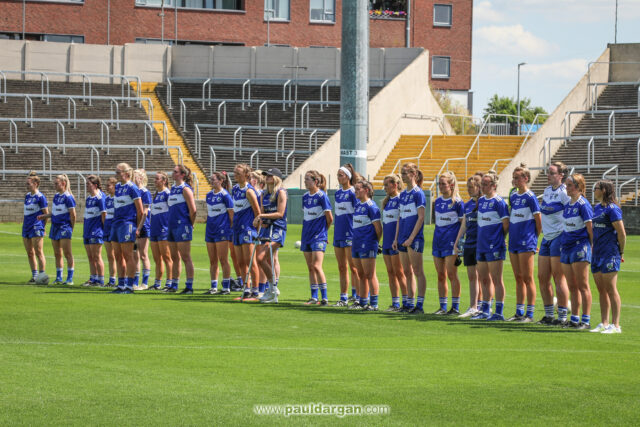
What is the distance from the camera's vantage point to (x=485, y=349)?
11219 millimetres

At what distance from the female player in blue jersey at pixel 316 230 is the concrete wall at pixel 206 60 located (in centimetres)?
3559

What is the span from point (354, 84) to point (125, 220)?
667 cm

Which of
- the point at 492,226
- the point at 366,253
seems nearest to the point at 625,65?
the point at 366,253

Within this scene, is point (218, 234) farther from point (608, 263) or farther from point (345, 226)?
point (608, 263)

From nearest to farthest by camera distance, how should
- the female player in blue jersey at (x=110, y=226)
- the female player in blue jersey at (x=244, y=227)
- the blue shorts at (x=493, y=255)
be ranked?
the blue shorts at (x=493, y=255) < the female player in blue jersey at (x=244, y=227) < the female player in blue jersey at (x=110, y=226)

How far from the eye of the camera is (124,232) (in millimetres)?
17438

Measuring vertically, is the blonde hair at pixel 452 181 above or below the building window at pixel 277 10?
below

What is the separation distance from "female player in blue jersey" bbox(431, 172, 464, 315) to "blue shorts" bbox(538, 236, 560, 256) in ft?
4.35

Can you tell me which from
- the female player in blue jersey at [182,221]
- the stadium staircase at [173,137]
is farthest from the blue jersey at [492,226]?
the stadium staircase at [173,137]

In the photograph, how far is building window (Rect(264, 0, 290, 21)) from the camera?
201ft

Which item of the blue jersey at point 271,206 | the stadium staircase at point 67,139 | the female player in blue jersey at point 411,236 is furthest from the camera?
the stadium staircase at point 67,139

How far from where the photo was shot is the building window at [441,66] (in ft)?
228

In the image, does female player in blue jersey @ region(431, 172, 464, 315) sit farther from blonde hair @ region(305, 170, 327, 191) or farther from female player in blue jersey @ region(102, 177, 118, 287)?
female player in blue jersey @ region(102, 177, 118, 287)

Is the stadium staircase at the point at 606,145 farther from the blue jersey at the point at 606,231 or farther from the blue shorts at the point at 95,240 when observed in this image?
the blue jersey at the point at 606,231
